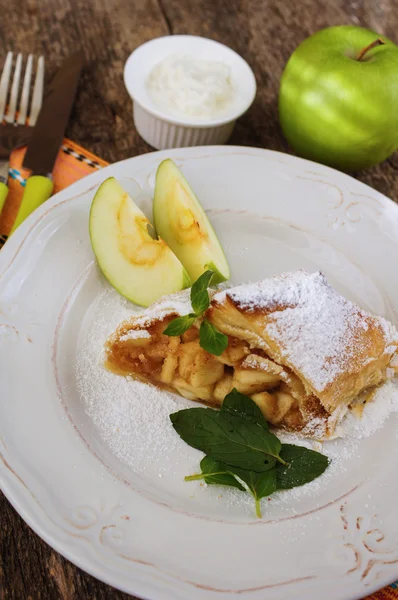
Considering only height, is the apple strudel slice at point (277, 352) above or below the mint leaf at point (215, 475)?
above

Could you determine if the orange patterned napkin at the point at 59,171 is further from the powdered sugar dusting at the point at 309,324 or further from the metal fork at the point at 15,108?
the powdered sugar dusting at the point at 309,324

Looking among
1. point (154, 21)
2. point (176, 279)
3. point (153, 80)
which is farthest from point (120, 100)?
point (176, 279)

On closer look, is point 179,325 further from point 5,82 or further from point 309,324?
point 5,82

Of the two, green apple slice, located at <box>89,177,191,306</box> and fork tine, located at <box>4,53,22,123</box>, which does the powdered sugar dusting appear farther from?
fork tine, located at <box>4,53,22,123</box>

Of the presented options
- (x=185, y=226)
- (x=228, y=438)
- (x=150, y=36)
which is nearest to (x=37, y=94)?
(x=150, y=36)

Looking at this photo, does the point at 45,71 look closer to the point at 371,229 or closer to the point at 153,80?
the point at 153,80

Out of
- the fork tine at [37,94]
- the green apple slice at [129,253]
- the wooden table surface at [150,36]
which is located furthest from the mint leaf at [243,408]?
the fork tine at [37,94]
